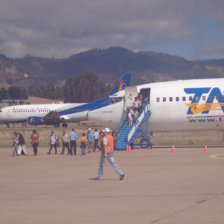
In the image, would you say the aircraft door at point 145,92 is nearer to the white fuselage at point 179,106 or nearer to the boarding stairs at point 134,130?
the white fuselage at point 179,106

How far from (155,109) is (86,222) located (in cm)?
2461

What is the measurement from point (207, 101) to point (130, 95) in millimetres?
5256

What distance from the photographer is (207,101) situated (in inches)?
1324

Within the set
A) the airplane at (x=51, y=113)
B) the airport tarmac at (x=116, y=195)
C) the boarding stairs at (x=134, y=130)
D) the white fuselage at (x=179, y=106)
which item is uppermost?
the airplane at (x=51, y=113)

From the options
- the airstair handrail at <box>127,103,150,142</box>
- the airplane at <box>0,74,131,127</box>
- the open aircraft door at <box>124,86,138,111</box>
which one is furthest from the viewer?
the airplane at <box>0,74,131,127</box>

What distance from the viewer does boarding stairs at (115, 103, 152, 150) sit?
1316 inches

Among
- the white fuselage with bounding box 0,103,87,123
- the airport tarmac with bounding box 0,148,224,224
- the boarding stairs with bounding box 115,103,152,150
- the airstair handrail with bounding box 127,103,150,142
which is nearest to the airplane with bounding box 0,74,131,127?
the white fuselage with bounding box 0,103,87,123

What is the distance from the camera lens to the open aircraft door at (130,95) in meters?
35.3

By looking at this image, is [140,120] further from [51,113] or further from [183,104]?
[51,113]

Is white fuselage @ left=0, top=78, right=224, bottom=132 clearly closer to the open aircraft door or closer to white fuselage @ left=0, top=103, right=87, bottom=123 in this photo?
the open aircraft door

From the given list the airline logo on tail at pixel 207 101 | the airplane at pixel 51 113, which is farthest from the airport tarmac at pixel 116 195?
the airplane at pixel 51 113

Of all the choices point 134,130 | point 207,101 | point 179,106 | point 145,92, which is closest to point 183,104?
point 179,106

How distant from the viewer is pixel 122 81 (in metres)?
75.8

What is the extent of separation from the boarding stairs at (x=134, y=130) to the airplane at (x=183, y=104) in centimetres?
50
